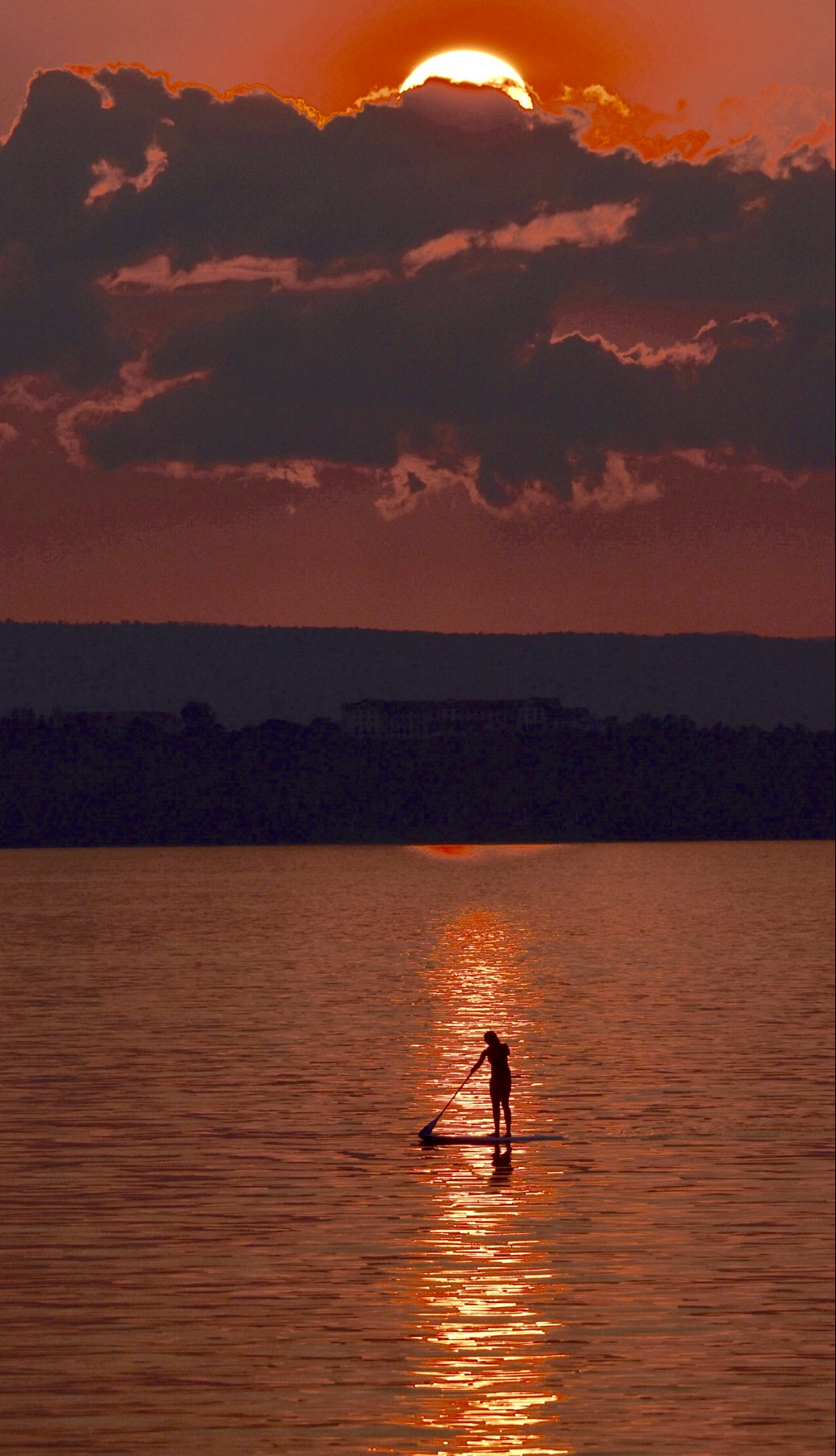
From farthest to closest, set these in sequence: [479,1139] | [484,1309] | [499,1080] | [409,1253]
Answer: [499,1080], [479,1139], [409,1253], [484,1309]

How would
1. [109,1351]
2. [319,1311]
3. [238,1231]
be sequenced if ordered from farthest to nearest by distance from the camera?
[238,1231]
[319,1311]
[109,1351]

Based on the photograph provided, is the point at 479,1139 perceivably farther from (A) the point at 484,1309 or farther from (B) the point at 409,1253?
(A) the point at 484,1309

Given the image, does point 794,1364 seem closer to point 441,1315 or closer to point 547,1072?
point 441,1315

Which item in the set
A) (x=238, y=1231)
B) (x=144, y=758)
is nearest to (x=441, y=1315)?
(x=238, y=1231)

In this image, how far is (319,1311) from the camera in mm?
40406

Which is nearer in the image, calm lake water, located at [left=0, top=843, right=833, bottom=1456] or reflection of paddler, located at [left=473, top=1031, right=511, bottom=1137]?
calm lake water, located at [left=0, top=843, right=833, bottom=1456]

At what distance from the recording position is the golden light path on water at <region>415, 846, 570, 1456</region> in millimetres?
33219

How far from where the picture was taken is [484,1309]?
3962 cm

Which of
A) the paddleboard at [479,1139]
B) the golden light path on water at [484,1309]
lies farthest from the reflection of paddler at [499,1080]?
the golden light path on water at [484,1309]

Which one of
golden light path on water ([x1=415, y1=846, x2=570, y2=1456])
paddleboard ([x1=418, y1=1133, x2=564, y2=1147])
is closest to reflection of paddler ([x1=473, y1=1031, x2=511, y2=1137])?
paddleboard ([x1=418, y1=1133, x2=564, y2=1147])

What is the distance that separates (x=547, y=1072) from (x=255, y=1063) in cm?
1114

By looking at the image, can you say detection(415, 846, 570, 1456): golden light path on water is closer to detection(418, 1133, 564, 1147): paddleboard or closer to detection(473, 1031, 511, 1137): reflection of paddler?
detection(418, 1133, 564, 1147): paddleboard

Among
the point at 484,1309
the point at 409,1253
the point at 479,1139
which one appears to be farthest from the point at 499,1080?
the point at 484,1309

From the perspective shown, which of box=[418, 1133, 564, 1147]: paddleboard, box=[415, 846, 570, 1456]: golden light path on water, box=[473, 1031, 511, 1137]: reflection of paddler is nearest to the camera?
box=[415, 846, 570, 1456]: golden light path on water
